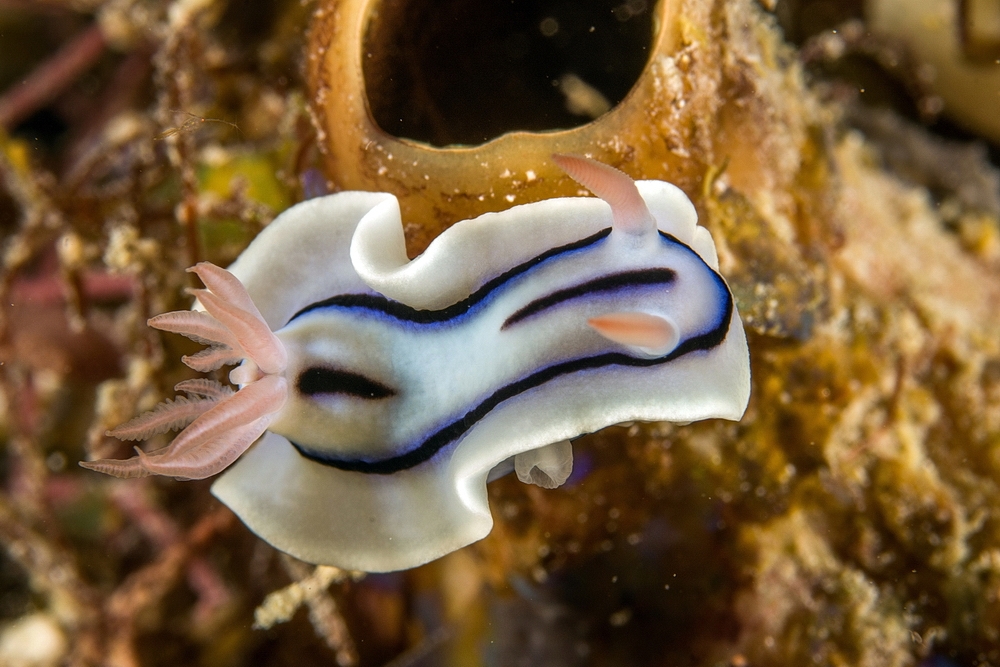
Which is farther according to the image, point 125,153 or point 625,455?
point 125,153

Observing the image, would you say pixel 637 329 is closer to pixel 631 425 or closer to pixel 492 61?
pixel 631 425

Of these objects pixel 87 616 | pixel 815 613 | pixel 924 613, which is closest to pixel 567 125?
pixel 815 613

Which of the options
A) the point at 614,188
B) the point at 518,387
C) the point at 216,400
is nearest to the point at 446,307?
the point at 518,387

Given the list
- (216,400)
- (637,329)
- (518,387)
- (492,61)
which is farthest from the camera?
(492,61)

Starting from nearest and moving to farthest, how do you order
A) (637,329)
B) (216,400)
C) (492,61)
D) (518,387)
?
(637,329) → (518,387) → (216,400) → (492,61)

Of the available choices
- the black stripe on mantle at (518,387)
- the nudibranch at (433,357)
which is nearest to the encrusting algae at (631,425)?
the nudibranch at (433,357)

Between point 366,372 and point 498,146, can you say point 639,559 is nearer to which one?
point 366,372

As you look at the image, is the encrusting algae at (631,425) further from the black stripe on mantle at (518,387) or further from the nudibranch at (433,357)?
the black stripe on mantle at (518,387)
